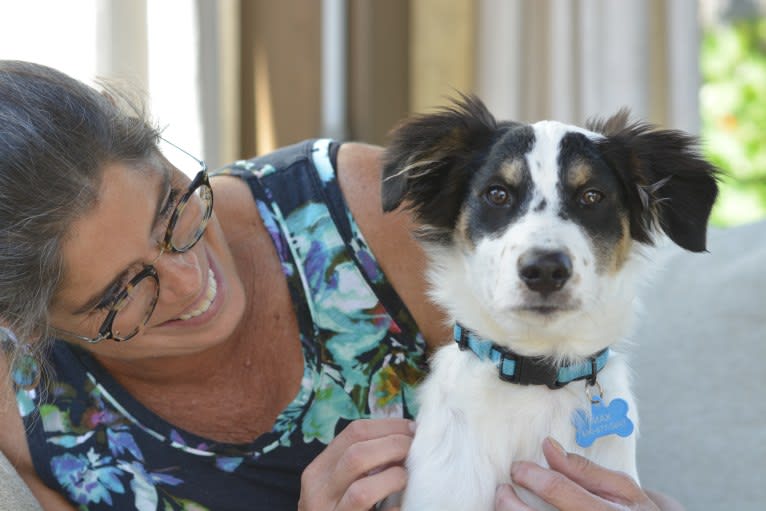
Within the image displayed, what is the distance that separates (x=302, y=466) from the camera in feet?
5.31

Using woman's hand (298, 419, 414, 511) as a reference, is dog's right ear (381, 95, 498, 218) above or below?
above

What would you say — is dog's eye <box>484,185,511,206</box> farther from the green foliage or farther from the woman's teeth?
the green foliage

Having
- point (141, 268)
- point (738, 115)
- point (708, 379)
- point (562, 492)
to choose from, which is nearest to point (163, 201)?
point (141, 268)

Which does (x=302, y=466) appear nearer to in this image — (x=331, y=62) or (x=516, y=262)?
(x=516, y=262)

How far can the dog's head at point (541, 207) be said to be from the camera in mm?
1265

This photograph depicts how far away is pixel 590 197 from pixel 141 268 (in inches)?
23.9

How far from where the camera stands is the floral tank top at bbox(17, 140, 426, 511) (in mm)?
1601

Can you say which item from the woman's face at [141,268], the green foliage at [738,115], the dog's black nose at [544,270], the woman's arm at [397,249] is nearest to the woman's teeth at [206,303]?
the woman's face at [141,268]

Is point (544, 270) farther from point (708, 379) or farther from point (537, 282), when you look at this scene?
point (708, 379)

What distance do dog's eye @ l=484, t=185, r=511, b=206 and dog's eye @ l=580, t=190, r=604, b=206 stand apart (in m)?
0.09

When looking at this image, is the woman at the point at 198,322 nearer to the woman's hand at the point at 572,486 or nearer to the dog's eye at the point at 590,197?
the woman's hand at the point at 572,486

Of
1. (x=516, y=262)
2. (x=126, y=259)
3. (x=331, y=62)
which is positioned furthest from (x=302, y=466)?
(x=331, y=62)

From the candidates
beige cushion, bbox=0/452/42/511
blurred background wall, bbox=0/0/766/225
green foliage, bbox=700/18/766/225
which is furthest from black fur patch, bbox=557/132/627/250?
green foliage, bbox=700/18/766/225

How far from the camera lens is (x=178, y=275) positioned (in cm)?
143
